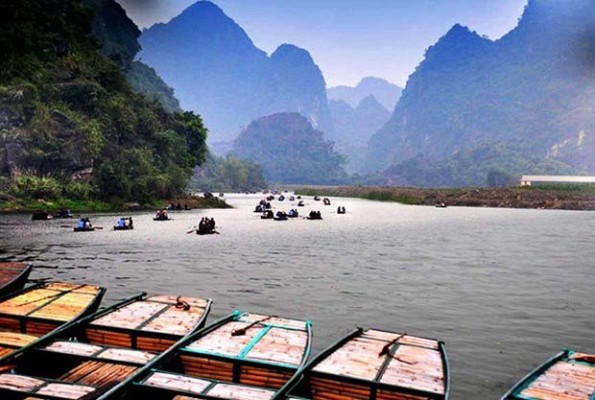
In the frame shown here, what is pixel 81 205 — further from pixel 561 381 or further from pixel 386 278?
pixel 561 381

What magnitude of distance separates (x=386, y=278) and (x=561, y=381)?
1498cm

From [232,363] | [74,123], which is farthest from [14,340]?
[74,123]

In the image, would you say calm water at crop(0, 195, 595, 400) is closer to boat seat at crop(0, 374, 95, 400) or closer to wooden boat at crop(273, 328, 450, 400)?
wooden boat at crop(273, 328, 450, 400)

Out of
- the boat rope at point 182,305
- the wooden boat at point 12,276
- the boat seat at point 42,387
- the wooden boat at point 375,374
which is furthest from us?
the wooden boat at point 12,276

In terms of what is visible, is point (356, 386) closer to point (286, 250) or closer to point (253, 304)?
point (253, 304)

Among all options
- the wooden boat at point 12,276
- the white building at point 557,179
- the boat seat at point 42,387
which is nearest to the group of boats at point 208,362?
the boat seat at point 42,387

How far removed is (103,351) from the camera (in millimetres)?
9477

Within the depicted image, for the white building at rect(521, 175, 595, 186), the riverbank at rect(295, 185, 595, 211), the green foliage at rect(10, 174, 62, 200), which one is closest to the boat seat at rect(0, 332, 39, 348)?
the green foliage at rect(10, 174, 62, 200)

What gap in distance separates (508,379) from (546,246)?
29.0m

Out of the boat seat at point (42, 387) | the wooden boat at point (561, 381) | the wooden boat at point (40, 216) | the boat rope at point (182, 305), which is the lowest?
the wooden boat at point (40, 216)

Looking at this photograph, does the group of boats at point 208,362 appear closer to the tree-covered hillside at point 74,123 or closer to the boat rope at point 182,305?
the boat rope at point 182,305

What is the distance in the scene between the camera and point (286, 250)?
33.7 m

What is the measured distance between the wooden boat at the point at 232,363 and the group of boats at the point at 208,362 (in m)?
0.02

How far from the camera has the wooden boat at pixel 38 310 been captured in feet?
36.7
